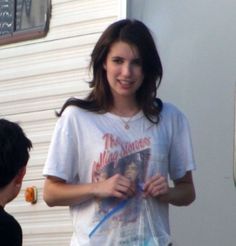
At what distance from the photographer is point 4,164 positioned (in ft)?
10.0

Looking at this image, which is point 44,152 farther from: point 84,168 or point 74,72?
point 84,168

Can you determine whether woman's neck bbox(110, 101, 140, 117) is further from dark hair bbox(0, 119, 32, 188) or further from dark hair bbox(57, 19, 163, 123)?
dark hair bbox(0, 119, 32, 188)

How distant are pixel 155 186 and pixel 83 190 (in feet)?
0.85

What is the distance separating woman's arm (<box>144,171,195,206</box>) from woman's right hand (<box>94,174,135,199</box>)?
68 mm

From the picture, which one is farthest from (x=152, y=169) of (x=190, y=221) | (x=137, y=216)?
(x=190, y=221)

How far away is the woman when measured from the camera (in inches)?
→ 128

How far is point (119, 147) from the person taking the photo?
3.29 metres

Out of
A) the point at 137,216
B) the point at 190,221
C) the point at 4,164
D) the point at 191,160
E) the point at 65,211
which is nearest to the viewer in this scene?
the point at 4,164

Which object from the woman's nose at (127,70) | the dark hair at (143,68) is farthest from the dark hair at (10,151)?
the woman's nose at (127,70)

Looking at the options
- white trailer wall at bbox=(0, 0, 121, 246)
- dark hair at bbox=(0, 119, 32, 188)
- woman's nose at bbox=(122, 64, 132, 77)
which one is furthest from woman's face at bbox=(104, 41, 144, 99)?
white trailer wall at bbox=(0, 0, 121, 246)

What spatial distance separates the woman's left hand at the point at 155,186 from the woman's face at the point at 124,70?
367 millimetres

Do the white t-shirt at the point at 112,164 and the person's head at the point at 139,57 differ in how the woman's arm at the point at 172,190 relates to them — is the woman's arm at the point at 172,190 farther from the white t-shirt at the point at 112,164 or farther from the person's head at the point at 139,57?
the person's head at the point at 139,57

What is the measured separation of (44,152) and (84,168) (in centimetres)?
171

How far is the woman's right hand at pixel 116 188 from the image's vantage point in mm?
3178
